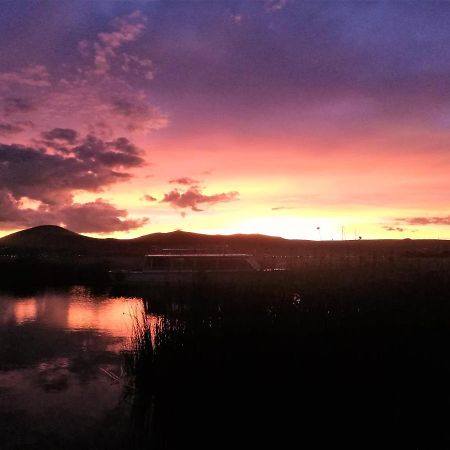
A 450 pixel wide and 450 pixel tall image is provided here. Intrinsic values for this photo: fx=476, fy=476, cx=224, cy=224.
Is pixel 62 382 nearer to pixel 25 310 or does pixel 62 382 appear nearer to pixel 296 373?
pixel 296 373

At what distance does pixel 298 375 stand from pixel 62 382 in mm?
5536

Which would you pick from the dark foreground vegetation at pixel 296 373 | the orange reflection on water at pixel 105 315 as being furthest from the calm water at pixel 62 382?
the dark foreground vegetation at pixel 296 373

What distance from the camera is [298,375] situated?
7355 mm

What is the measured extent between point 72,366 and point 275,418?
6.39 metres

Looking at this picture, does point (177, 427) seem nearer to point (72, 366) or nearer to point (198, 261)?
point (72, 366)

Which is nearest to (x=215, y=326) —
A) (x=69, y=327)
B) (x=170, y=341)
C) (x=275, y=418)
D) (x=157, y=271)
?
(x=170, y=341)

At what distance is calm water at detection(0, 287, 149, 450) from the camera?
303 inches

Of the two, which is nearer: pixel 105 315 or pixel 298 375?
pixel 298 375

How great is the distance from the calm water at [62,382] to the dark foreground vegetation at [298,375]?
66 cm

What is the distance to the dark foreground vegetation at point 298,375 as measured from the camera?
265 inches

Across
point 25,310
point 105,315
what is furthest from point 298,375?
point 25,310

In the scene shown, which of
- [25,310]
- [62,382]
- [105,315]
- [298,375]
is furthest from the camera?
[25,310]

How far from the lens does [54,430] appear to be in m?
7.84

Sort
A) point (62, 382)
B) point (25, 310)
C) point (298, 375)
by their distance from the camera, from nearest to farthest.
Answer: point (298, 375) → point (62, 382) → point (25, 310)
